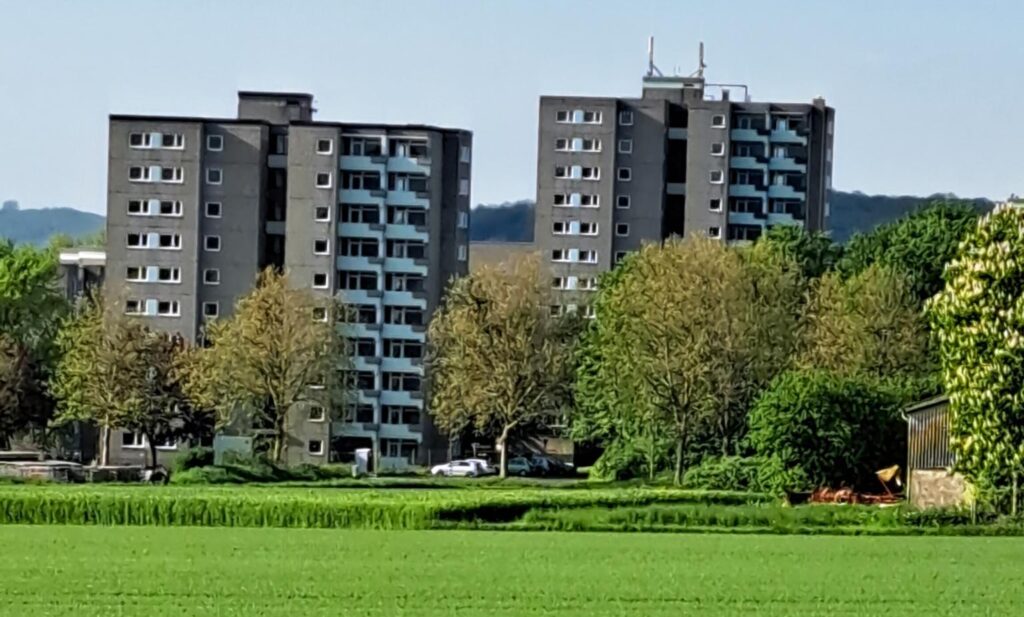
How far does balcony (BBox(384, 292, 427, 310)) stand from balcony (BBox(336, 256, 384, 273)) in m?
1.69

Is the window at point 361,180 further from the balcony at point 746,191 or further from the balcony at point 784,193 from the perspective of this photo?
the balcony at point 784,193

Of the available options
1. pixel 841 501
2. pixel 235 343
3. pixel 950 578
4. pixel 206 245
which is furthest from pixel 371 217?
pixel 950 578

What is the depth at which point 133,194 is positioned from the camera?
128875 mm

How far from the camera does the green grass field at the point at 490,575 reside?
113 feet

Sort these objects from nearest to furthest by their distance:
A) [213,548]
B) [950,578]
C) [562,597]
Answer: [562,597]
[950,578]
[213,548]

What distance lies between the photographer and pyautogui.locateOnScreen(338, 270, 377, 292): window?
429 ft

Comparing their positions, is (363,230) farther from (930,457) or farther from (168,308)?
(930,457)

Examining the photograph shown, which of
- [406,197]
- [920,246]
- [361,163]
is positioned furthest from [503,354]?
[361,163]

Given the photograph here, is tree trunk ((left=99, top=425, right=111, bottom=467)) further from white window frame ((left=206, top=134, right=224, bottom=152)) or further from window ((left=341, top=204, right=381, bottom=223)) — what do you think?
window ((left=341, top=204, right=381, bottom=223))

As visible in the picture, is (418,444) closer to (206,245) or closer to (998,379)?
(206,245)

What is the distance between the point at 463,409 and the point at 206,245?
86.0ft

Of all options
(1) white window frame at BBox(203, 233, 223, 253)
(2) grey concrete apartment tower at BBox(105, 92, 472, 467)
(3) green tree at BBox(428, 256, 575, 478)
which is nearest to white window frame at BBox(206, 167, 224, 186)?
(2) grey concrete apartment tower at BBox(105, 92, 472, 467)

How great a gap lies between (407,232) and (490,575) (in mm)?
90380

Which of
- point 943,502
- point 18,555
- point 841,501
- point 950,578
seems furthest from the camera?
point 841,501
